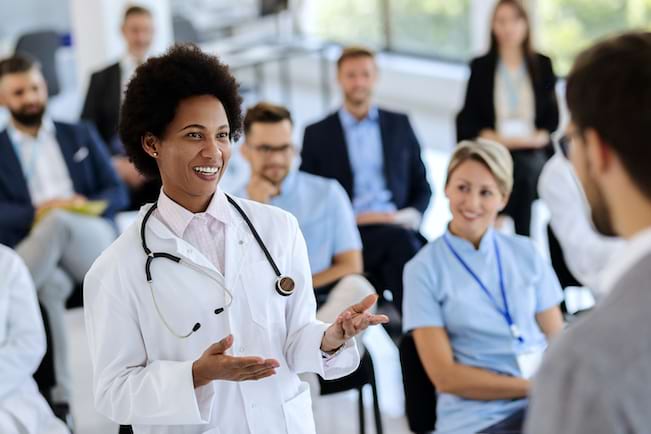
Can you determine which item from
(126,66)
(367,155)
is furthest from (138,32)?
(367,155)

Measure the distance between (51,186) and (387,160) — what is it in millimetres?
1629

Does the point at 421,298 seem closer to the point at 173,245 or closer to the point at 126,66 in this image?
the point at 173,245

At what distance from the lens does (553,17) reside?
7.71 m

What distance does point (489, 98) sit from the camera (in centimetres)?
541

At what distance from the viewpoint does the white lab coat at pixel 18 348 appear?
9.86 feet

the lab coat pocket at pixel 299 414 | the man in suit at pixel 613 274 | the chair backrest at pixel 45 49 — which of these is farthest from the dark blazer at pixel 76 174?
the man in suit at pixel 613 274

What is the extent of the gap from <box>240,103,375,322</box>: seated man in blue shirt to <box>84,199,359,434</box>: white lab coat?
1.63 metres

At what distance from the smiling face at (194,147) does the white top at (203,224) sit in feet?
0.10

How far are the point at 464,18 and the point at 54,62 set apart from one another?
3.43 metres

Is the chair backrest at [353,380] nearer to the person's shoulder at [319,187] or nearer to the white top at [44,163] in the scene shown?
the person's shoulder at [319,187]

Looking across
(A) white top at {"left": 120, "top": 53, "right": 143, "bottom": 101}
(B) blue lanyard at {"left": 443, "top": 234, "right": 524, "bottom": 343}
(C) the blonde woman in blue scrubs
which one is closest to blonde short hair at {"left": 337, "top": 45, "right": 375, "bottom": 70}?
(A) white top at {"left": 120, "top": 53, "right": 143, "bottom": 101}

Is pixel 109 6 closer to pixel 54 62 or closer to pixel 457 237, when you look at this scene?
pixel 54 62

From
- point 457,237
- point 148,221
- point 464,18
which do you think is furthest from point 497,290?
point 464,18

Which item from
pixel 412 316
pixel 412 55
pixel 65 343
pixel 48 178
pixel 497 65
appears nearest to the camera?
pixel 412 316
